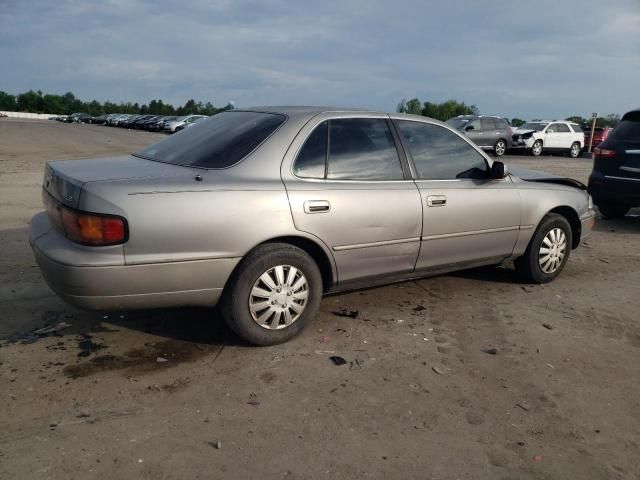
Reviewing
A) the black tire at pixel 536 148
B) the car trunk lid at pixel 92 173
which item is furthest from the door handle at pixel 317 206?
the black tire at pixel 536 148

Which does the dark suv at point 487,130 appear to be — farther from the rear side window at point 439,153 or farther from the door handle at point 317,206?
the door handle at point 317,206

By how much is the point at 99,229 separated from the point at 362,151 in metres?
1.98

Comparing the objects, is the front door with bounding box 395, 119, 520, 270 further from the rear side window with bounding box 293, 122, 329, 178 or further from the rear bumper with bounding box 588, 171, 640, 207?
the rear bumper with bounding box 588, 171, 640, 207

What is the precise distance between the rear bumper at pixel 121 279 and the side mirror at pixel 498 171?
8.19ft

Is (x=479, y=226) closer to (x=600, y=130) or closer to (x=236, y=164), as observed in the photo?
(x=236, y=164)

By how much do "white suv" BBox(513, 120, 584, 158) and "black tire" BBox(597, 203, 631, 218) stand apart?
16.7 metres

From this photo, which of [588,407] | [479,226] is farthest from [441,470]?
[479,226]

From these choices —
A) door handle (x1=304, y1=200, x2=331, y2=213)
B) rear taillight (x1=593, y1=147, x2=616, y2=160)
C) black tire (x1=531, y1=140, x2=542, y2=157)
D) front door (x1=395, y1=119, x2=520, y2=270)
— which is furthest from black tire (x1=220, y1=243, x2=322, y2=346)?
black tire (x1=531, y1=140, x2=542, y2=157)

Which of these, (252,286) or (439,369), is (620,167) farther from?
(252,286)

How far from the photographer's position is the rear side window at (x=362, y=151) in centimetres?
408

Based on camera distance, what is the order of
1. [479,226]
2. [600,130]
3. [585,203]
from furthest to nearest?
[600,130]
[585,203]
[479,226]

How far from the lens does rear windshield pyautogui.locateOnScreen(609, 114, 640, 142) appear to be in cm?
809

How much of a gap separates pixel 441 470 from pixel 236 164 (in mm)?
2187

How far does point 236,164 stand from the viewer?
3672 millimetres
